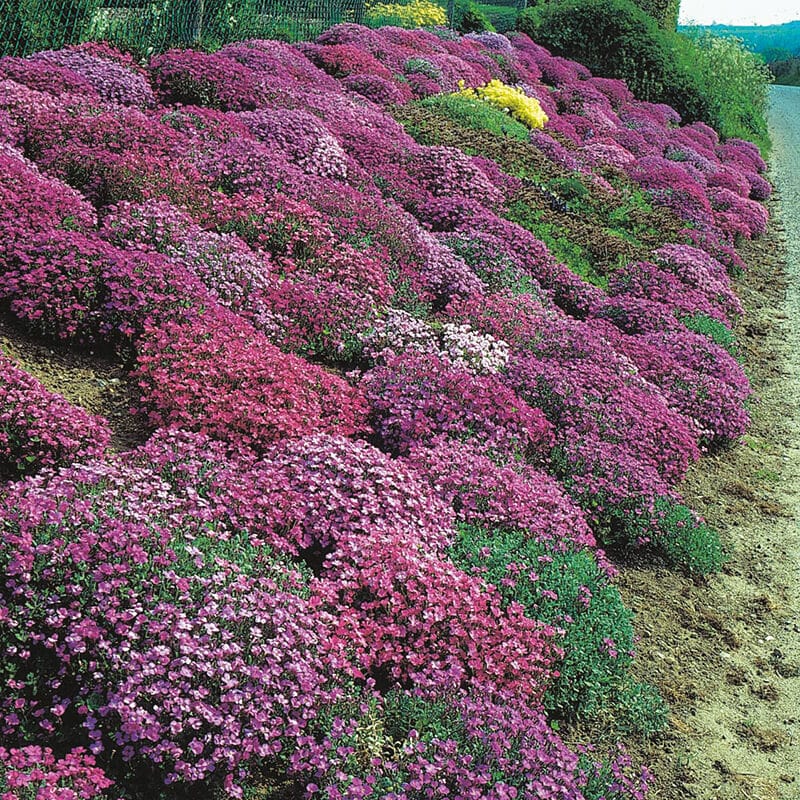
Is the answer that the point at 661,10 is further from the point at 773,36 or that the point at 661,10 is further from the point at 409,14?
the point at 773,36

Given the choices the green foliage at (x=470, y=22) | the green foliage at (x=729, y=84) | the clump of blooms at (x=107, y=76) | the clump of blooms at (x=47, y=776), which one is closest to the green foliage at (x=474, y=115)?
the clump of blooms at (x=107, y=76)

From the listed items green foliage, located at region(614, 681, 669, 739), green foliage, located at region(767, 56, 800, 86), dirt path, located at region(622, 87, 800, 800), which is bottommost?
dirt path, located at region(622, 87, 800, 800)

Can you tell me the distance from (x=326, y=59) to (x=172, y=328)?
1167 centimetres

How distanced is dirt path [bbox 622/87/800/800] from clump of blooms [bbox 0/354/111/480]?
3681 mm

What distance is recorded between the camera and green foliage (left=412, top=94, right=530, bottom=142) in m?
15.8

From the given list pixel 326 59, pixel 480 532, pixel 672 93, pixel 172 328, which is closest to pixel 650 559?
pixel 480 532

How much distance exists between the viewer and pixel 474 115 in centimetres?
1616

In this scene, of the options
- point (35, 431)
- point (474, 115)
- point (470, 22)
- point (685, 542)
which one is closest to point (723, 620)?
point (685, 542)

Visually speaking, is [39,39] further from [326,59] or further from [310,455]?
[310,455]

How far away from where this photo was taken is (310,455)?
5609 mm

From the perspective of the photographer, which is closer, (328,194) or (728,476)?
(728,476)

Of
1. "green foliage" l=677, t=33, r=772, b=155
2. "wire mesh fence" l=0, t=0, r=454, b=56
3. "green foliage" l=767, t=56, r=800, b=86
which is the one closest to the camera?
"wire mesh fence" l=0, t=0, r=454, b=56

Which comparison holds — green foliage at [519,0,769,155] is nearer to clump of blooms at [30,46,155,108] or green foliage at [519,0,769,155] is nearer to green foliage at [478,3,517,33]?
green foliage at [478,3,517,33]

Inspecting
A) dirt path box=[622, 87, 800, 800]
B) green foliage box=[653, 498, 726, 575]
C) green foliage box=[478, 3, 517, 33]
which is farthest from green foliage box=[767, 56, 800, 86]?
green foliage box=[653, 498, 726, 575]
